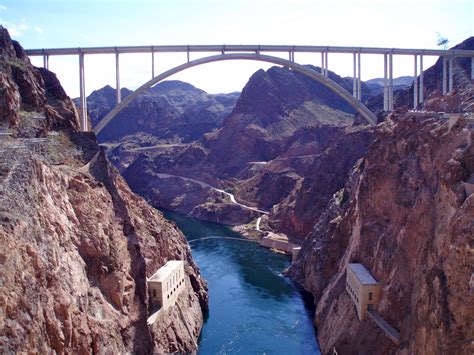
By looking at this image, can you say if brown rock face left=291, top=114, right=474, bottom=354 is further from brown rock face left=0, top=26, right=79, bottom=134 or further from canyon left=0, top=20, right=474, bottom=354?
brown rock face left=0, top=26, right=79, bottom=134

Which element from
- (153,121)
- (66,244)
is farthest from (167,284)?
(153,121)

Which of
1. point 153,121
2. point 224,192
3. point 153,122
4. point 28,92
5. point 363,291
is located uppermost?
point 153,121

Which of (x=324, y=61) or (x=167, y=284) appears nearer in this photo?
(x=167, y=284)

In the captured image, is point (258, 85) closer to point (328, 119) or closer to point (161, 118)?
point (328, 119)

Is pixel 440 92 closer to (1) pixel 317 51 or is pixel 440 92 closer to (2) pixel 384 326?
(1) pixel 317 51

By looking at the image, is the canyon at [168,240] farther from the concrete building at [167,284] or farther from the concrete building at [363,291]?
the concrete building at [167,284]
